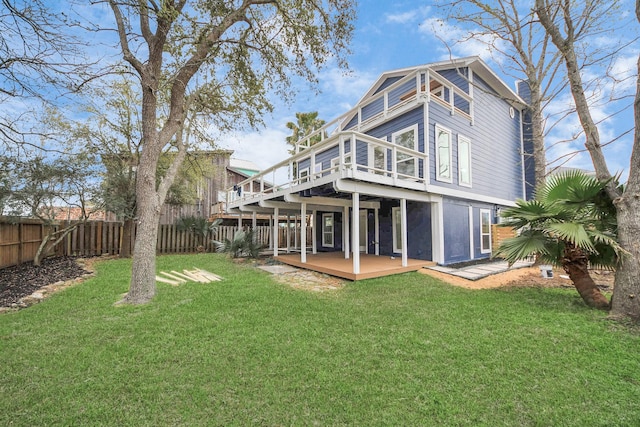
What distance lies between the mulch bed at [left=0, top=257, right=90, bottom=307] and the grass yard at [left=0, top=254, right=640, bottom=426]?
1.18 metres

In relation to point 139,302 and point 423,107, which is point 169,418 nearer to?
point 139,302

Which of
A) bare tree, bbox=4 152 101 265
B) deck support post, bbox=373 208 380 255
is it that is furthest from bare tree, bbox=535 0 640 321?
bare tree, bbox=4 152 101 265

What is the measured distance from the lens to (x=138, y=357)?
296 cm

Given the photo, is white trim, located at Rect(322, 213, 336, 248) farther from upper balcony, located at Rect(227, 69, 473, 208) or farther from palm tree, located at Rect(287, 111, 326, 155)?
palm tree, located at Rect(287, 111, 326, 155)

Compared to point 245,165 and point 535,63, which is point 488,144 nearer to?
point 535,63

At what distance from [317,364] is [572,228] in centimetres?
459

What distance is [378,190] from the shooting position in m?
7.14

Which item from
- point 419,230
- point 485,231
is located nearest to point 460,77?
point 485,231

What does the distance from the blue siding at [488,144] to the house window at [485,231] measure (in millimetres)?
837

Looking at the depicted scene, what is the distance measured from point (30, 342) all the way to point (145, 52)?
17.8 ft

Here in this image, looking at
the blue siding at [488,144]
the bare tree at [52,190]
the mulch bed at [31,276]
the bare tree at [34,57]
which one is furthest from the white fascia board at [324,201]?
the bare tree at [52,190]

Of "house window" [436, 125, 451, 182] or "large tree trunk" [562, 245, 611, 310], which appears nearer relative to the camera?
"large tree trunk" [562, 245, 611, 310]

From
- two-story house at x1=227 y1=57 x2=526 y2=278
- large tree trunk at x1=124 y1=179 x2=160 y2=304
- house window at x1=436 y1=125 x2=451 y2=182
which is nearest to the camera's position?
large tree trunk at x1=124 y1=179 x2=160 y2=304

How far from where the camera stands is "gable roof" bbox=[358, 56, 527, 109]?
33.3 feet
